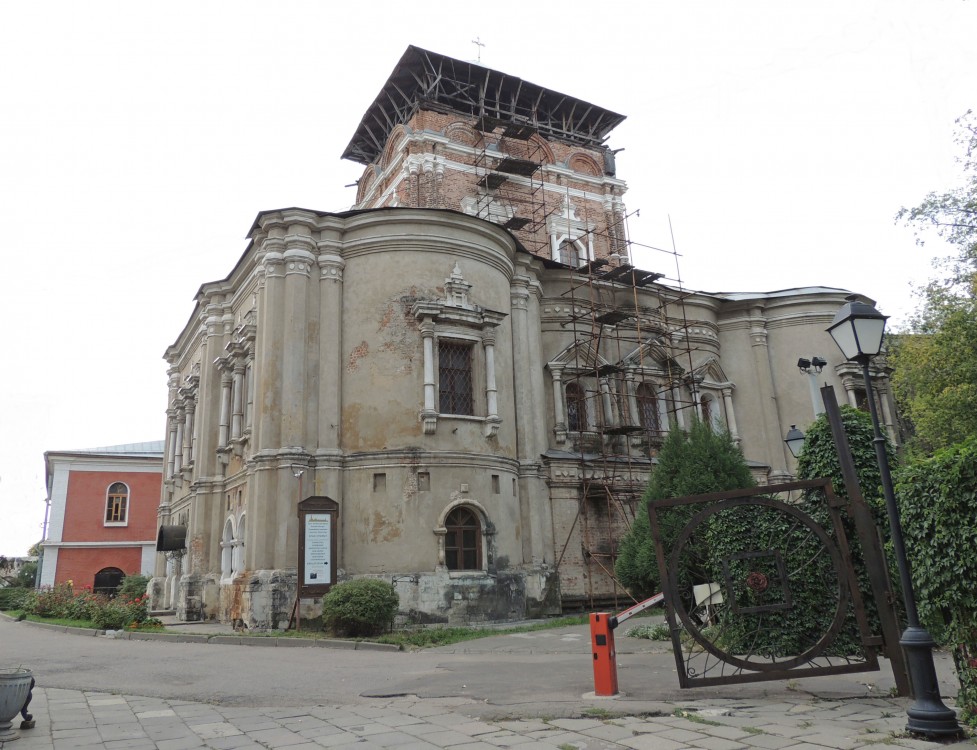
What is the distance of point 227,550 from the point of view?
75.5 feet

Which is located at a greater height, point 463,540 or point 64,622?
point 463,540

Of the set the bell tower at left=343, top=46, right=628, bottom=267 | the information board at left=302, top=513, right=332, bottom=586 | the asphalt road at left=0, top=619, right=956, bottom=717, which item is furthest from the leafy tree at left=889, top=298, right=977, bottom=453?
the information board at left=302, top=513, right=332, bottom=586

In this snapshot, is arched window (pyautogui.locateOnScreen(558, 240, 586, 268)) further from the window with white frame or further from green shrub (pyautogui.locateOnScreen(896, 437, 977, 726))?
green shrub (pyautogui.locateOnScreen(896, 437, 977, 726))

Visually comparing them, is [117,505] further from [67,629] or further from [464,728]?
[464,728]

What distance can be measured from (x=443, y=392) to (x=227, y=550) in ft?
27.5

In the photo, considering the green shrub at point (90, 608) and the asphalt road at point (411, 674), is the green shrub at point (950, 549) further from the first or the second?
the green shrub at point (90, 608)

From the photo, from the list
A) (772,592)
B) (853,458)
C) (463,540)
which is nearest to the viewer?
(853,458)

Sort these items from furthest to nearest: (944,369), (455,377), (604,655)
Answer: (944,369)
(455,377)
(604,655)

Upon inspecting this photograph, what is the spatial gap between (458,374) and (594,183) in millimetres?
16199

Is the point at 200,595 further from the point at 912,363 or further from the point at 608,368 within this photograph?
the point at 912,363

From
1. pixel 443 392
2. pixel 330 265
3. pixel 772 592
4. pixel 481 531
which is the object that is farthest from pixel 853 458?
pixel 330 265

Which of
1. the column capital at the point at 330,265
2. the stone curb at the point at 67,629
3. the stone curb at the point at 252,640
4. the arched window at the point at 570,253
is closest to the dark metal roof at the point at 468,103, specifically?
the arched window at the point at 570,253

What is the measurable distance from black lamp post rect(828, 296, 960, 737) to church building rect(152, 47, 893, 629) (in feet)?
43.7

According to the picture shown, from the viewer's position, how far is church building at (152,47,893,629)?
64.5ft
